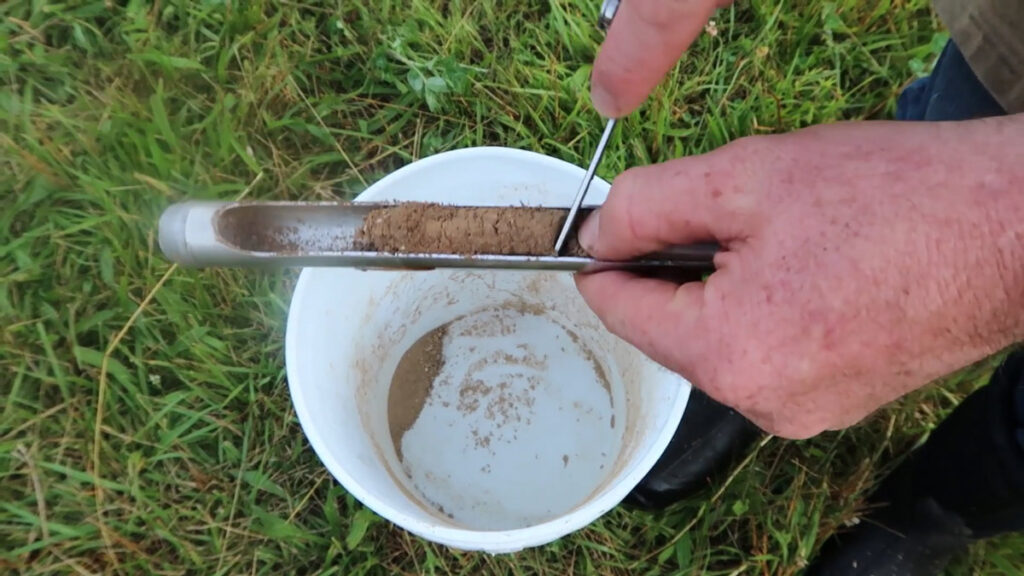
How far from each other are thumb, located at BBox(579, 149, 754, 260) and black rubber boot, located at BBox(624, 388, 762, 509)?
0.65 metres

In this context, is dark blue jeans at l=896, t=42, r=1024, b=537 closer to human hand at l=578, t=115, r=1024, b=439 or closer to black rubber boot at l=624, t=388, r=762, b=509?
black rubber boot at l=624, t=388, r=762, b=509

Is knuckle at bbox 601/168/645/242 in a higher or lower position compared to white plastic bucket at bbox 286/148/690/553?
higher

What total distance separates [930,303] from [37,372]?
56.7 inches

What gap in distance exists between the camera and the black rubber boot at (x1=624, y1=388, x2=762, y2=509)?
4.50 feet

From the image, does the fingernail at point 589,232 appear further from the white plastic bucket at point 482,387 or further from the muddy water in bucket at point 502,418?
the muddy water in bucket at point 502,418

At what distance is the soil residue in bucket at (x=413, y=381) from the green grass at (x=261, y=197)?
17 centimetres

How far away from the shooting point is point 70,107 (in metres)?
1.48

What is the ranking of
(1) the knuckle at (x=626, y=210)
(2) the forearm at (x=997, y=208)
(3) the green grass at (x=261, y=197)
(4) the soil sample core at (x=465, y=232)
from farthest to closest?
(3) the green grass at (x=261, y=197) < (4) the soil sample core at (x=465, y=232) < (1) the knuckle at (x=626, y=210) < (2) the forearm at (x=997, y=208)

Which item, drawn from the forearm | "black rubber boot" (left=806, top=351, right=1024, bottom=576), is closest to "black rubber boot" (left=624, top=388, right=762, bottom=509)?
"black rubber boot" (left=806, top=351, right=1024, bottom=576)

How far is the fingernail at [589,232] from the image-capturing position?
88cm

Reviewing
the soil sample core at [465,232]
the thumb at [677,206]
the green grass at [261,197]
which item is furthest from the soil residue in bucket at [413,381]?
the thumb at [677,206]

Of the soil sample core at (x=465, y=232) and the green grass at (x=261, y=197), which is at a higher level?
the soil sample core at (x=465, y=232)

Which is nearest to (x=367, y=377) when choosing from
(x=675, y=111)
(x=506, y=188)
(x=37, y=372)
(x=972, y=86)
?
(x=506, y=188)

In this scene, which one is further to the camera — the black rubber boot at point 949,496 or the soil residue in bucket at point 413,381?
the soil residue in bucket at point 413,381
